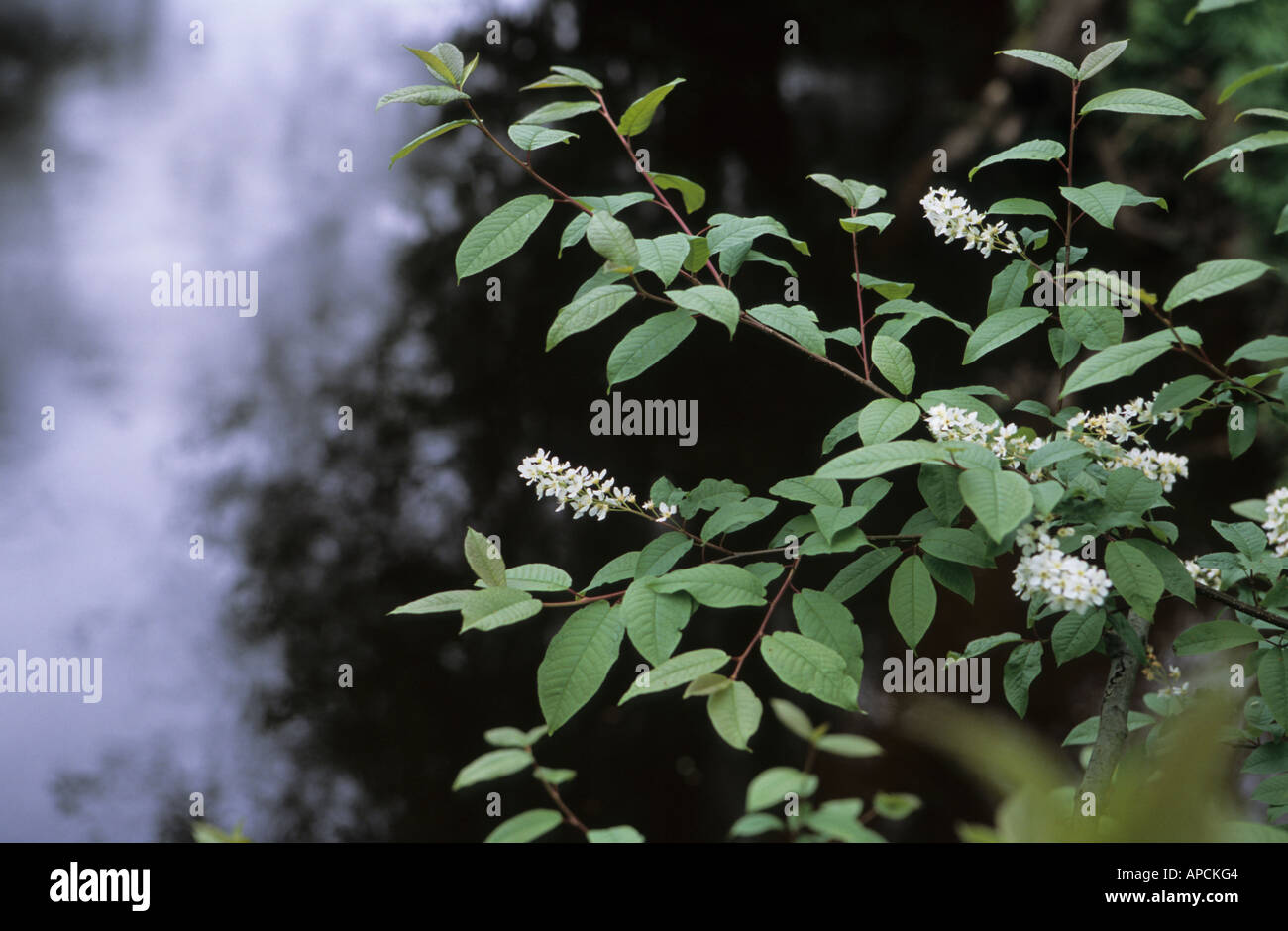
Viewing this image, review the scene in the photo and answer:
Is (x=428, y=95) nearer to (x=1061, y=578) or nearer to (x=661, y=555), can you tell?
(x=661, y=555)

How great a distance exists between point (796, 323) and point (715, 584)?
19 cm

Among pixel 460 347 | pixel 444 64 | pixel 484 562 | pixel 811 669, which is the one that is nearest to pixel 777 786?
pixel 811 669

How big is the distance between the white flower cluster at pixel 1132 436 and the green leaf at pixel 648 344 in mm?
260

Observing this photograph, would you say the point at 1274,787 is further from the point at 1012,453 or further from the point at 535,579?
the point at 535,579

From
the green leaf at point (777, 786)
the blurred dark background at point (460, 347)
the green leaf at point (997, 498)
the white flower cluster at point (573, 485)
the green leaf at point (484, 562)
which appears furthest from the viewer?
the blurred dark background at point (460, 347)

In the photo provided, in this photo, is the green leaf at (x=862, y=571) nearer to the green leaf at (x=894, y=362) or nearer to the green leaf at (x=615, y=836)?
the green leaf at (x=894, y=362)

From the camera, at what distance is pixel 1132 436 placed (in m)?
0.60

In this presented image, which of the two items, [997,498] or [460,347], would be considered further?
[460,347]

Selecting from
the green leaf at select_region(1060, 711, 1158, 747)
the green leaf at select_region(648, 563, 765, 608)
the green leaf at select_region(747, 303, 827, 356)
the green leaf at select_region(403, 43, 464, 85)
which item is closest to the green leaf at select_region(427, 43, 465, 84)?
the green leaf at select_region(403, 43, 464, 85)

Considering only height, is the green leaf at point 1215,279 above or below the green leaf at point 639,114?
below

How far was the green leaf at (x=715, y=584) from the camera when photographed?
0.47 meters

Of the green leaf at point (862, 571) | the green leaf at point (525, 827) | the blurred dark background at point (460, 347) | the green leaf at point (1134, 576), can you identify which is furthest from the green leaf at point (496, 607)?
the blurred dark background at point (460, 347)

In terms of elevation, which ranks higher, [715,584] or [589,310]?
[589,310]
